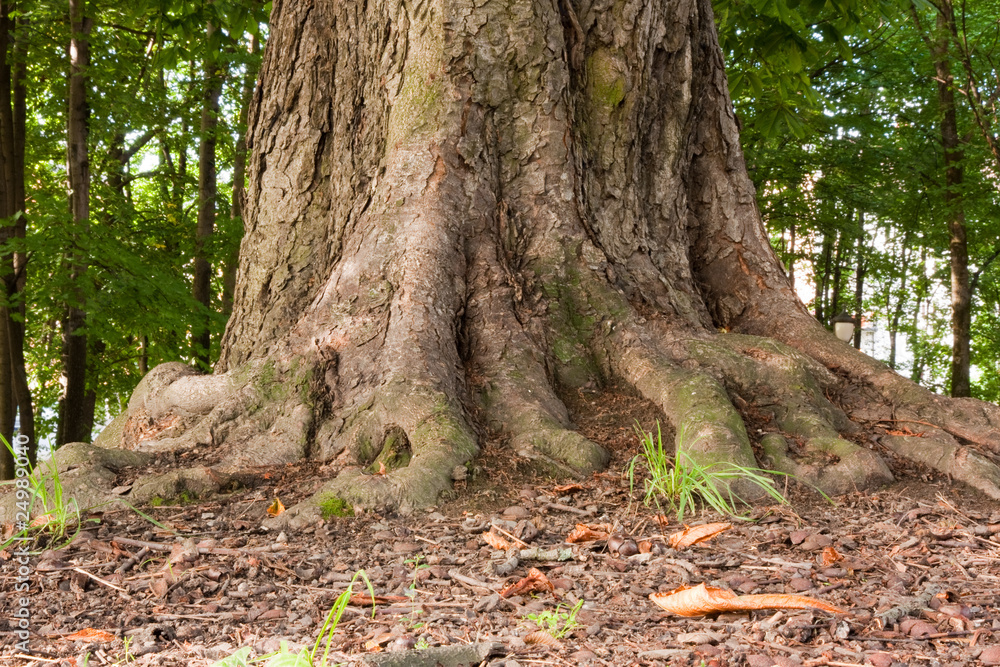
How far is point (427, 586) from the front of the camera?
2221 millimetres

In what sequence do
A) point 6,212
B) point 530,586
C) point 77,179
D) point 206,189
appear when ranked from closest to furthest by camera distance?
point 530,586, point 6,212, point 77,179, point 206,189

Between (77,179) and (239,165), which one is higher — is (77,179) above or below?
below

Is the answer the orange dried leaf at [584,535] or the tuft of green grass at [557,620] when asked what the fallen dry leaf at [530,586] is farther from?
the orange dried leaf at [584,535]

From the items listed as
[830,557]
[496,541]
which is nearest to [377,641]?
[496,541]

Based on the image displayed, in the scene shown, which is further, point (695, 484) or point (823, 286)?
point (823, 286)

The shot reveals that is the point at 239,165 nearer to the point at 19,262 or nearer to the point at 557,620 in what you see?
the point at 19,262

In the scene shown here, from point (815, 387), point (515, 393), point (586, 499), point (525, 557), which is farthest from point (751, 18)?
point (525, 557)

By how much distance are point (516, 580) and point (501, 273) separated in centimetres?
201

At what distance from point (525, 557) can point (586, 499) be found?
2.03ft

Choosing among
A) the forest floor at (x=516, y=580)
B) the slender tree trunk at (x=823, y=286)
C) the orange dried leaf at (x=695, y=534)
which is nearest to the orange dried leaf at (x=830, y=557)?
the forest floor at (x=516, y=580)

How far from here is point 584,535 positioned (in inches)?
104

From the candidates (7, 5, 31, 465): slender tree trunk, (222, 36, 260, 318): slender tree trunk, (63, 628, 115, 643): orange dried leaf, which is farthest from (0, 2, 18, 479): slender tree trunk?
(63, 628, 115, 643): orange dried leaf

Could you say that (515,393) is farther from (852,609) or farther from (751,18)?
(751,18)

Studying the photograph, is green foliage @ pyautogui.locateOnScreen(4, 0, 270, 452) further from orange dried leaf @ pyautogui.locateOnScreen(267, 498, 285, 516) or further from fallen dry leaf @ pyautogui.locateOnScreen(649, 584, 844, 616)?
fallen dry leaf @ pyautogui.locateOnScreen(649, 584, 844, 616)
